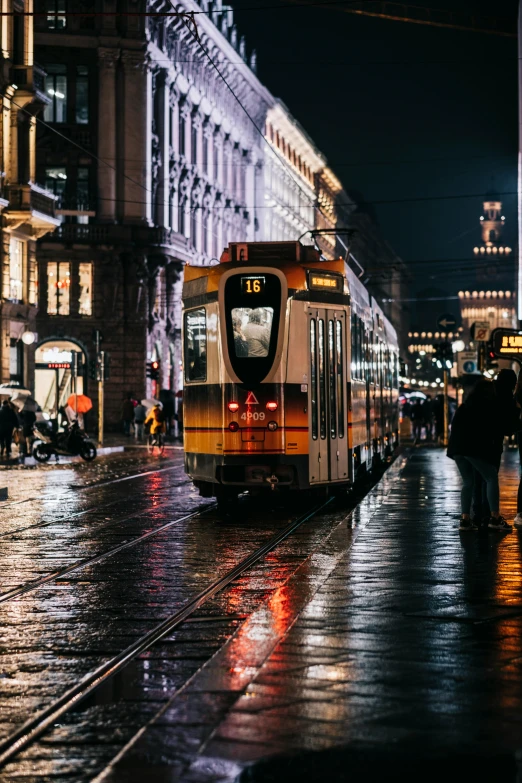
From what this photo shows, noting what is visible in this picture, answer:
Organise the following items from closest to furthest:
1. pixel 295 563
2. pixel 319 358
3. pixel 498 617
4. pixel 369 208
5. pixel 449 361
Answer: pixel 498 617, pixel 295 563, pixel 319 358, pixel 449 361, pixel 369 208

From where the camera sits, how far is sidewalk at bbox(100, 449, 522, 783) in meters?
4.91

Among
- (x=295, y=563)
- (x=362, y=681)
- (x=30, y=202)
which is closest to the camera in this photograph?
(x=362, y=681)

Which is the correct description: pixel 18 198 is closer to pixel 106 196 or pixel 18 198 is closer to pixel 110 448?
pixel 110 448

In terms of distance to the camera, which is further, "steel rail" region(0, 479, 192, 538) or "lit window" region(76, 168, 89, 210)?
"lit window" region(76, 168, 89, 210)

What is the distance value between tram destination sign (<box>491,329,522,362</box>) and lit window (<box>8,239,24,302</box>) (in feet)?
103

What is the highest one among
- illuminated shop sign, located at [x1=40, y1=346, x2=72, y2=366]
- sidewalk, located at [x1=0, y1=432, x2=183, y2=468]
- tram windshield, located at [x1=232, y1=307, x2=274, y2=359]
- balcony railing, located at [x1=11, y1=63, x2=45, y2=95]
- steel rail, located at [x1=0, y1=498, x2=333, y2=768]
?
balcony railing, located at [x1=11, y1=63, x2=45, y2=95]

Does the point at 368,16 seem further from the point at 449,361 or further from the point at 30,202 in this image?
the point at 30,202

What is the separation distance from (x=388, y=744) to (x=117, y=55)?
52950 mm

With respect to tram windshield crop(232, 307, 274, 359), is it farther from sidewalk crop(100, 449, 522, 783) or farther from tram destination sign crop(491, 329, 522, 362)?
sidewalk crop(100, 449, 522, 783)

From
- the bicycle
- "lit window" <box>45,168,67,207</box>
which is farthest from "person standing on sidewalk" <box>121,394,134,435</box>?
"lit window" <box>45,168,67,207</box>

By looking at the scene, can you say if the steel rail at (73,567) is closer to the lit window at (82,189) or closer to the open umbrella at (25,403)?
the open umbrella at (25,403)

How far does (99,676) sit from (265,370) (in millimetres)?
9764

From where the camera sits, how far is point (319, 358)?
1692cm

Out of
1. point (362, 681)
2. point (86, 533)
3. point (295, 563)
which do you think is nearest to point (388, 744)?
point (362, 681)
